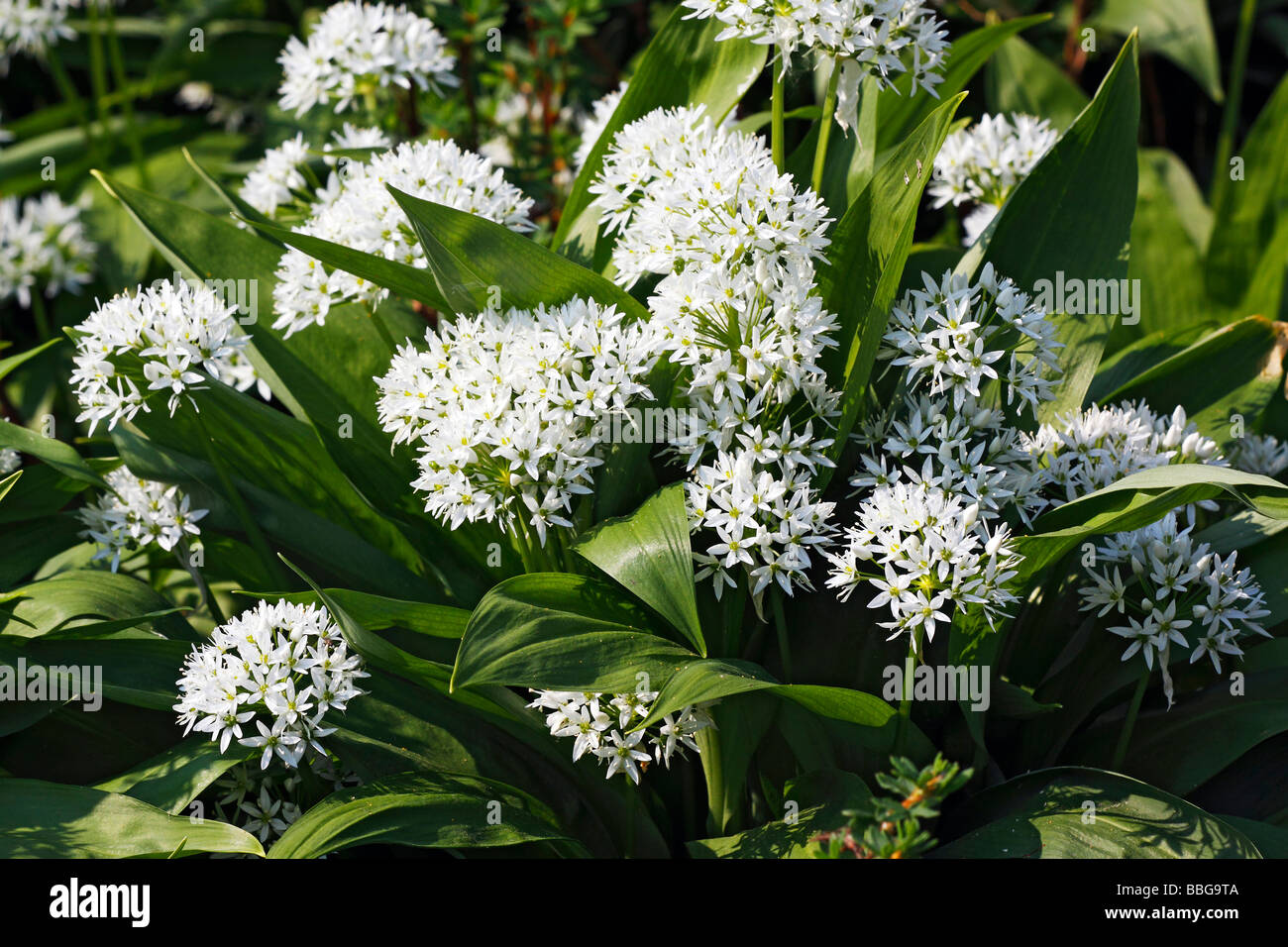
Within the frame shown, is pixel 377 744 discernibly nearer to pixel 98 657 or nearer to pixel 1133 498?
pixel 98 657

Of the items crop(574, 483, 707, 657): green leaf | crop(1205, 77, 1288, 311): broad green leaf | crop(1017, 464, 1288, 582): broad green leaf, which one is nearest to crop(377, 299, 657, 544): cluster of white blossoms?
crop(574, 483, 707, 657): green leaf

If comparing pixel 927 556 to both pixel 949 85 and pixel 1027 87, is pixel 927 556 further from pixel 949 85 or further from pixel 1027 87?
pixel 1027 87

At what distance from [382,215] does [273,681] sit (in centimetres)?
88

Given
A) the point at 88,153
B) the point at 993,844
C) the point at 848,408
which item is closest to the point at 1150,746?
the point at 993,844

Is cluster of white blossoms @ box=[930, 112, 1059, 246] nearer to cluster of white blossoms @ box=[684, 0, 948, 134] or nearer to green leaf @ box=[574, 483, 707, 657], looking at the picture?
cluster of white blossoms @ box=[684, 0, 948, 134]

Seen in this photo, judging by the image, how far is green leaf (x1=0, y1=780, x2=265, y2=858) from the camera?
176cm

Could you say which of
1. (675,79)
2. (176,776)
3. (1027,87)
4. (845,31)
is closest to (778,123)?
(845,31)

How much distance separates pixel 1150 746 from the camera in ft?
6.94

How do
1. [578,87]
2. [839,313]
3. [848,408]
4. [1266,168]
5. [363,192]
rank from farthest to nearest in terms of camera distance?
[578,87] → [1266,168] → [363,192] → [839,313] → [848,408]

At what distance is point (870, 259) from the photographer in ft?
6.41

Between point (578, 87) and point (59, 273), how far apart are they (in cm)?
185

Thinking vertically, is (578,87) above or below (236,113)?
below

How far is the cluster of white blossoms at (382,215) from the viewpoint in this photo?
2139mm

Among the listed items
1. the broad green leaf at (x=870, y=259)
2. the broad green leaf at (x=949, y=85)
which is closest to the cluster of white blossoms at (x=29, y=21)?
the broad green leaf at (x=949, y=85)
